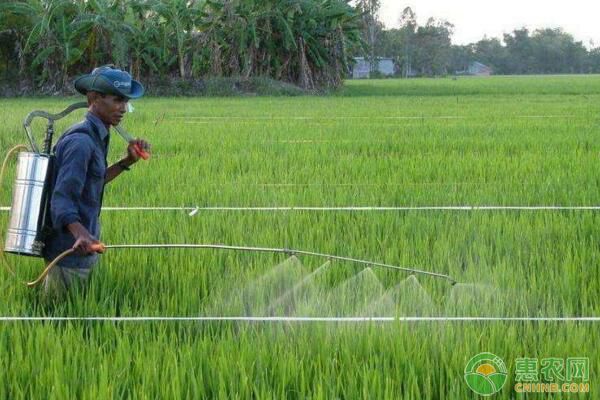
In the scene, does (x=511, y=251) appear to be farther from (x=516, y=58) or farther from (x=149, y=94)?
(x=516, y=58)

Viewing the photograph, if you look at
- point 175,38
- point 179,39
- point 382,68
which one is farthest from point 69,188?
point 382,68

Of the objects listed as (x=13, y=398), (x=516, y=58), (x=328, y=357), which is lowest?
(x=13, y=398)

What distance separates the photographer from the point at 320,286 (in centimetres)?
271

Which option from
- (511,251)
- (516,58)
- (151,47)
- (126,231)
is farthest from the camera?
(516,58)

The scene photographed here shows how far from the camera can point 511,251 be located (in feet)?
10.7

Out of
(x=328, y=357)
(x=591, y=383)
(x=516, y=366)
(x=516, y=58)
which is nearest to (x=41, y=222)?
(x=328, y=357)

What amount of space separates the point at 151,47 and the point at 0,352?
17381 mm

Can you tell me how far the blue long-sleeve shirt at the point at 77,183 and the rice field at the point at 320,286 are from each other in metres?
0.17

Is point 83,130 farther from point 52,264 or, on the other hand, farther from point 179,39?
point 179,39

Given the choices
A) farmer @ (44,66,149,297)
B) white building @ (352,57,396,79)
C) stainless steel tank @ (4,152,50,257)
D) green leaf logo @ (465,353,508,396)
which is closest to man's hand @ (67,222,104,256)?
farmer @ (44,66,149,297)

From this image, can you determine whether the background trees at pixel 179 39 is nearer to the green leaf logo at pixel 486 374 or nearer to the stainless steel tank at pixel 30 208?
the stainless steel tank at pixel 30 208

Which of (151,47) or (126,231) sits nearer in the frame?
(126,231)

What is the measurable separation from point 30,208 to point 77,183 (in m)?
0.18

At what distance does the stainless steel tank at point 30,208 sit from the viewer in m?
2.53
